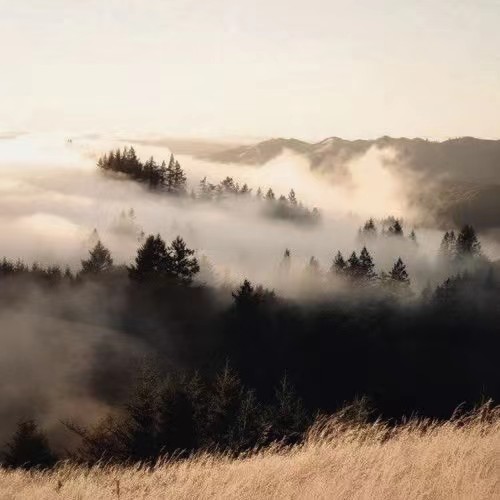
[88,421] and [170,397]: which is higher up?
[170,397]

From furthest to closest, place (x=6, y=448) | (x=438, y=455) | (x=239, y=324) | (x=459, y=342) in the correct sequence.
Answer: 1. (x=459, y=342)
2. (x=239, y=324)
3. (x=6, y=448)
4. (x=438, y=455)

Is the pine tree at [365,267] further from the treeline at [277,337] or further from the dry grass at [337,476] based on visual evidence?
the dry grass at [337,476]

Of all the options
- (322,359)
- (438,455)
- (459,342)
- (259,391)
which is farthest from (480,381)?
(438,455)

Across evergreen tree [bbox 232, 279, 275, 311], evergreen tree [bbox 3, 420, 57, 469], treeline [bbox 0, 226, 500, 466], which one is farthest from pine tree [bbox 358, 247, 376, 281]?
evergreen tree [bbox 3, 420, 57, 469]

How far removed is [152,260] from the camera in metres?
115

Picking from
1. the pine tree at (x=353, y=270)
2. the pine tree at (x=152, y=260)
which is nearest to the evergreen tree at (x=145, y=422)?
the pine tree at (x=152, y=260)

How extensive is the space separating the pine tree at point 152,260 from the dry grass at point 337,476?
10688cm

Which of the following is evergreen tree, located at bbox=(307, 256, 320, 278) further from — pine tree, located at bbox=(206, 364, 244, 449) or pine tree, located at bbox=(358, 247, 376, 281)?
pine tree, located at bbox=(206, 364, 244, 449)

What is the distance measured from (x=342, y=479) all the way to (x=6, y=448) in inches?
2685

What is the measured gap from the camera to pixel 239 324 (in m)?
117

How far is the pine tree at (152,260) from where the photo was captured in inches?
4540

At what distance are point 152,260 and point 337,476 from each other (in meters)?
110

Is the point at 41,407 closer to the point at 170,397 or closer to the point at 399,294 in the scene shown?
the point at 170,397

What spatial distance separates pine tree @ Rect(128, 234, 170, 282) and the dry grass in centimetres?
10688
